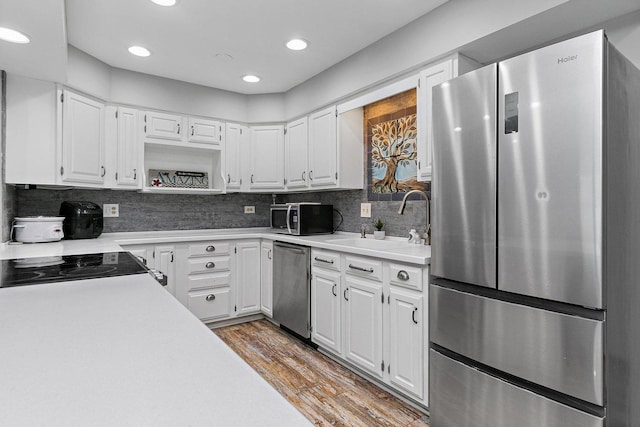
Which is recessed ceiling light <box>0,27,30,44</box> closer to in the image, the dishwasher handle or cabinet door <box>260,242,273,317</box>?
the dishwasher handle

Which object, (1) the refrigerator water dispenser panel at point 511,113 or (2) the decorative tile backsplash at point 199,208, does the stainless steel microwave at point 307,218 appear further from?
(1) the refrigerator water dispenser panel at point 511,113

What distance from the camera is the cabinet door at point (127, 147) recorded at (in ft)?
10.2

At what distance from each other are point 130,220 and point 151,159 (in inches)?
25.2

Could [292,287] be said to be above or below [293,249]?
below

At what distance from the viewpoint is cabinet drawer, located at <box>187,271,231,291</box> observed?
10.6 feet

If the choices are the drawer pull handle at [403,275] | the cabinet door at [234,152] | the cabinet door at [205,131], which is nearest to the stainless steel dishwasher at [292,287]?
the cabinet door at [234,152]

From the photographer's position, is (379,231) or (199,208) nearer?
(379,231)

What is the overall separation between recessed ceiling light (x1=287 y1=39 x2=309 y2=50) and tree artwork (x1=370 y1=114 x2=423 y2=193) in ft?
2.96

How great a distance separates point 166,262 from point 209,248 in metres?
0.39

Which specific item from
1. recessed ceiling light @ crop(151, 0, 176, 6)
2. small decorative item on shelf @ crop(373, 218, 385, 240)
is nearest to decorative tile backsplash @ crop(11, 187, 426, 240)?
small decorative item on shelf @ crop(373, 218, 385, 240)

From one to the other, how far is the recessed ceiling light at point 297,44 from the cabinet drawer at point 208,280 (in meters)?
2.11

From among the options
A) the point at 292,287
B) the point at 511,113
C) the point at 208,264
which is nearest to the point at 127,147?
the point at 208,264

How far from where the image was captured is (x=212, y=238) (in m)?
3.29

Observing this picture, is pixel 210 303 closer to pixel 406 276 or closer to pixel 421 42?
pixel 406 276
